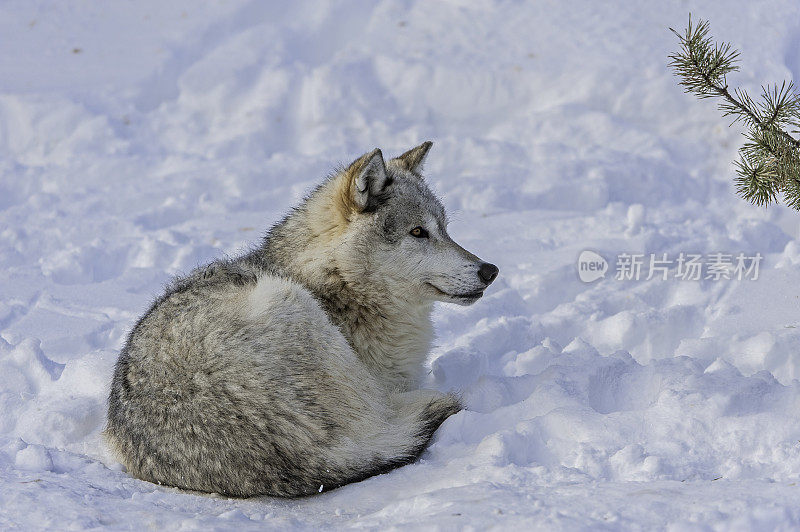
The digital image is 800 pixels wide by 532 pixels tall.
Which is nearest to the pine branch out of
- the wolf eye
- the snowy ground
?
the snowy ground

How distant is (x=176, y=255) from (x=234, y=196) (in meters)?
1.35

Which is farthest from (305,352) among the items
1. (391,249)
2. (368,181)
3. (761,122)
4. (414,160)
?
(761,122)

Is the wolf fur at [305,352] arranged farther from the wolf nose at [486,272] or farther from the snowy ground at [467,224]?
the snowy ground at [467,224]

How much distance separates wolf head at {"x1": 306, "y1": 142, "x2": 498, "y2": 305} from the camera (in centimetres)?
495

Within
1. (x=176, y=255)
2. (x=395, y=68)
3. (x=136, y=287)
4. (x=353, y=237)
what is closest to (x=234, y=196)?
(x=176, y=255)

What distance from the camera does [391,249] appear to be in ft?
16.4

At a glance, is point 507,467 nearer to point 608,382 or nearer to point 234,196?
point 608,382

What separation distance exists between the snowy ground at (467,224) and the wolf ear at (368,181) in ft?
4.18

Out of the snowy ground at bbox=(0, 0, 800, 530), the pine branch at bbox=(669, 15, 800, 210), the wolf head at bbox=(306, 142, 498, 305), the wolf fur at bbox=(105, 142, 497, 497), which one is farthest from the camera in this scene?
the wolf head at bbox=(306, 142, 498, 305)

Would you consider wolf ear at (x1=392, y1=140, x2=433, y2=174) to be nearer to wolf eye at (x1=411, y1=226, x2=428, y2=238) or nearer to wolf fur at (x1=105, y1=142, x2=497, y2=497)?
wolf fur at (x1=105, y1=142, x2=497, y2=497)

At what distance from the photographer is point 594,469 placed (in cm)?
381

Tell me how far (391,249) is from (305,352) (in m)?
1.05

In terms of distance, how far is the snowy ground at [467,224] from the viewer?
375cm

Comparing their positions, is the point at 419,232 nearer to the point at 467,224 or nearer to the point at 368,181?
the point at 368,181
